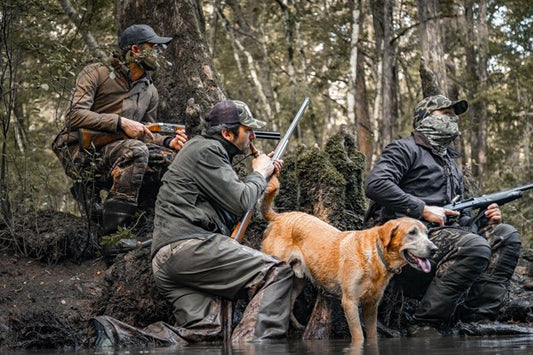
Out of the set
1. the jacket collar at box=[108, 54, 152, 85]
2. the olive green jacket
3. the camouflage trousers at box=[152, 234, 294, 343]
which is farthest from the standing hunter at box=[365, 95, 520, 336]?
the jacket collar at box=[108, 54, 152, 85]

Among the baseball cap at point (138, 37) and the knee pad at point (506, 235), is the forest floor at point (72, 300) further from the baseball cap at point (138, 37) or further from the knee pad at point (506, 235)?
the baseball cap at point (138, 37)

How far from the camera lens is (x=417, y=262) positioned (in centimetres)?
803

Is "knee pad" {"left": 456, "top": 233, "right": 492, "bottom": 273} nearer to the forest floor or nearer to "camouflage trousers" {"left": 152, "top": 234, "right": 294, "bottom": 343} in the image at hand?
the forest floor

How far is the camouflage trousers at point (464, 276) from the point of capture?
8539 mm

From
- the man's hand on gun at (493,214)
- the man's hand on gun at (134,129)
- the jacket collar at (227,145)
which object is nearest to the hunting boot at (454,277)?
the man's hand on gun at (493,214)

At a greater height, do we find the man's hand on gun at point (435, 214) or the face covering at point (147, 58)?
the face covering at point (147, 58)

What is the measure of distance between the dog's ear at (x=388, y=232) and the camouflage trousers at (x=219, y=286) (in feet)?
3.41

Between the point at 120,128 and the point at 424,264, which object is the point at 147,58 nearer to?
the point at 120,128

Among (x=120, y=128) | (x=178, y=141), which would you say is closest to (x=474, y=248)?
(x=178, y=141)

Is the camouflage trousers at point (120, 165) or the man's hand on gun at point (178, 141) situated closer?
the camouflage trousers at point (120, 165)

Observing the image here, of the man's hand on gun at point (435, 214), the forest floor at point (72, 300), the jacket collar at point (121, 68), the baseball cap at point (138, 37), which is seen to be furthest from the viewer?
the baseball cap at point (138, 37)

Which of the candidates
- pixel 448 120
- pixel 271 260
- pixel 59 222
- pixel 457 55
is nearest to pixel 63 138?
pixel 59 222

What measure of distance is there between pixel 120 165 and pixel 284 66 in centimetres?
2289

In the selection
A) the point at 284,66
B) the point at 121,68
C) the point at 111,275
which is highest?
the point at 284,66
